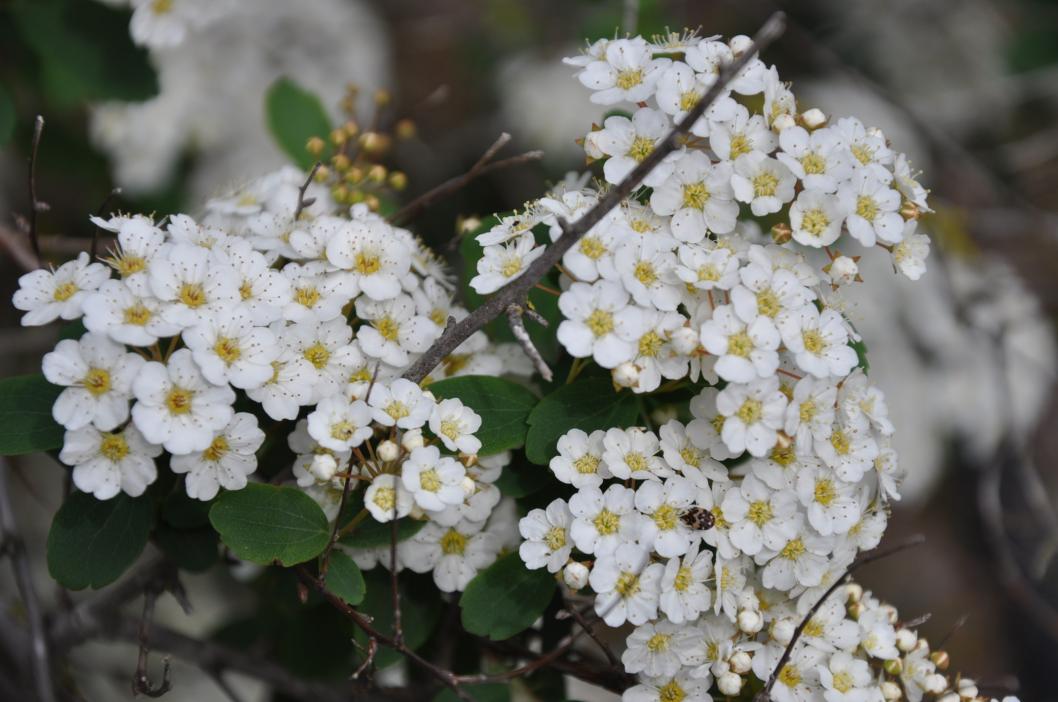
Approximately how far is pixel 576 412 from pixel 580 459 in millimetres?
84

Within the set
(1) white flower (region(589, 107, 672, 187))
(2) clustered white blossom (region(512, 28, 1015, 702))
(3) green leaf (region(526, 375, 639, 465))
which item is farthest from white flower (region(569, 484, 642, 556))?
(1) white flower (region(589, 107, 672, 187))

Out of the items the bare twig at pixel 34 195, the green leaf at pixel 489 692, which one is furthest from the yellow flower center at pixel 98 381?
the green leaf at pixel 489 692

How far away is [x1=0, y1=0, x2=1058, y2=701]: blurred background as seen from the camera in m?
2.58

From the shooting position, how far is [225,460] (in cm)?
126

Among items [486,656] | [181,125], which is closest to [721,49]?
[486,656]

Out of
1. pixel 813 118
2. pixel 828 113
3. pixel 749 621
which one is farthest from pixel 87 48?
pixel 828 113

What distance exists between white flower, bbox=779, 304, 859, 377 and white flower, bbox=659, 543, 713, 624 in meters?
0.27

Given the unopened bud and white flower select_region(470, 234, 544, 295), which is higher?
the unopened bud

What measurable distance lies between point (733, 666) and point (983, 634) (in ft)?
10.4

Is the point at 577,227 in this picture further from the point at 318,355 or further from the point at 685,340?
the point at 318,355

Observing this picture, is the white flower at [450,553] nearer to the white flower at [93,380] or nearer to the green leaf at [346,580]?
the green leaf at [346,580]

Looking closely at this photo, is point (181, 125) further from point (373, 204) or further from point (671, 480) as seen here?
point (671, 480)

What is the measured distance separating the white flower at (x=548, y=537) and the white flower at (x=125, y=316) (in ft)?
1.65

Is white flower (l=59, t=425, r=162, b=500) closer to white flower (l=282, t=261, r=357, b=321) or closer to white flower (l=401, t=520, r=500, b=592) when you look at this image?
white flower (l=282, t=261, r=357, b=321)
